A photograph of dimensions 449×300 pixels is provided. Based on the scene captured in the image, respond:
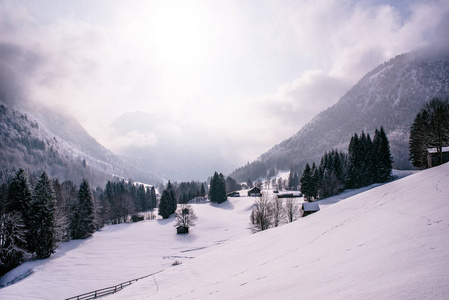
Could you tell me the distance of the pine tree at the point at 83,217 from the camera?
49875 millimetres

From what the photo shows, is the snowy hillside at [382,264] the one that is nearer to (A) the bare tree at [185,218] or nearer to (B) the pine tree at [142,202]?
(A) the bare tree at [185,218]

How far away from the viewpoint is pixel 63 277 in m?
29.0

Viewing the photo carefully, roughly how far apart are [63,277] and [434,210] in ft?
131

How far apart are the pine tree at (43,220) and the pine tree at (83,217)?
42.3 ft

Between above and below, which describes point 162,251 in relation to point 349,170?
below

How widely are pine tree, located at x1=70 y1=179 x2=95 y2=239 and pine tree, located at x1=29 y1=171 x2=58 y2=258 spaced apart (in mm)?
12900

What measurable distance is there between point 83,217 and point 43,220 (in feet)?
47.9

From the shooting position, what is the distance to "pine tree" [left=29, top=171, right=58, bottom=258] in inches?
1419

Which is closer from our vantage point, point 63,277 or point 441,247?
point 441,247

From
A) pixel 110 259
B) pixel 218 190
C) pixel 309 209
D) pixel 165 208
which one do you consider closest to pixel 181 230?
pixel 110 259

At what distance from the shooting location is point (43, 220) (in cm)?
3741

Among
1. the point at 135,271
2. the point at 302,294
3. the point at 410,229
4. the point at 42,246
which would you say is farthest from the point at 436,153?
the point at 42,246

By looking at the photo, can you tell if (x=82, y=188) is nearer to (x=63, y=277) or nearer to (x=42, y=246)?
(x=42, y=246)

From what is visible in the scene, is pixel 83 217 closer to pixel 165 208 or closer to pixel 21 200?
pixel 21 200
